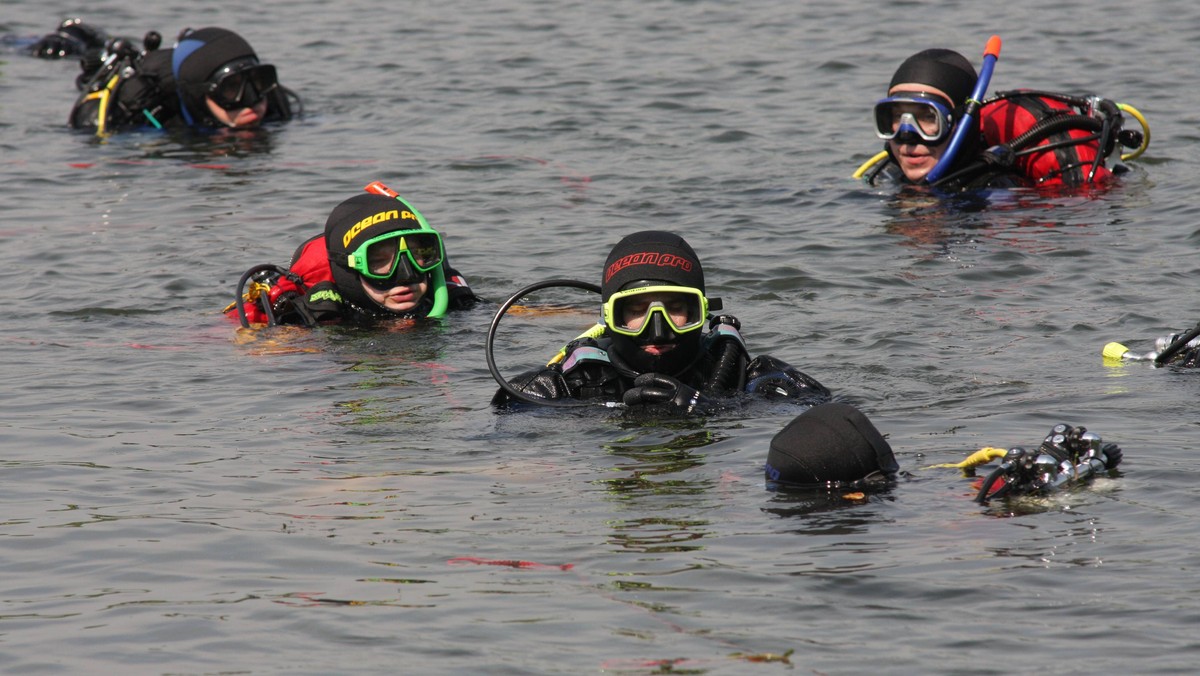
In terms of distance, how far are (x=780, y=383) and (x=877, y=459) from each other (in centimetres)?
106

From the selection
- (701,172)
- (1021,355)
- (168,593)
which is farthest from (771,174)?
(168,593)

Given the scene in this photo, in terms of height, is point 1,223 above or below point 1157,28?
below

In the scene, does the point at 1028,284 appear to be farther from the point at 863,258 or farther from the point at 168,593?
the point at 168,593

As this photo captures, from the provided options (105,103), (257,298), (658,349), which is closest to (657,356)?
(658,349)

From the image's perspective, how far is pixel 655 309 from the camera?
6.45 metres

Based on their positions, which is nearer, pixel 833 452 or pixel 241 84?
pixel 833 452

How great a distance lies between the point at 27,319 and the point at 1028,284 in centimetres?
592

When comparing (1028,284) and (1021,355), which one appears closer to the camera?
(1021,355)

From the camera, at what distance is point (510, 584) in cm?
504

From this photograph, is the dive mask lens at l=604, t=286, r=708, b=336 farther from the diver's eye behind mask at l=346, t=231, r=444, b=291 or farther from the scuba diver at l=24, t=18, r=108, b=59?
the scuba diver at l=24, t=18, r=108, b=59

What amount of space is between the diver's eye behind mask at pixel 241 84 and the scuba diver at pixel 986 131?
19.5ft

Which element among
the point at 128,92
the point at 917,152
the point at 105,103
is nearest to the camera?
the point at 917,152

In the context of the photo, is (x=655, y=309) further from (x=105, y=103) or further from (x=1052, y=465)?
(x=105, y=103)

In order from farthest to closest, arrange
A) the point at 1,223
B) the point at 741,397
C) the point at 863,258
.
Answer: the point at 1,223 < the point at 863,258 < the point at 741,397
